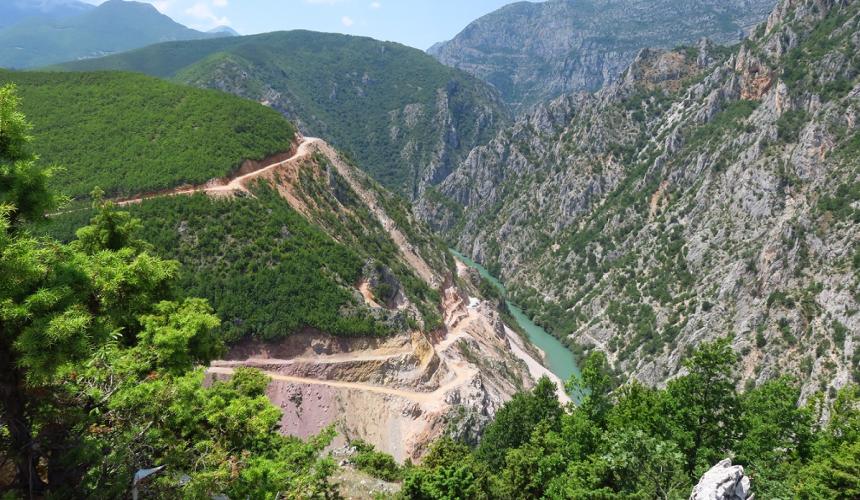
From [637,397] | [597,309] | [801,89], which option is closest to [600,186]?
[597,309]

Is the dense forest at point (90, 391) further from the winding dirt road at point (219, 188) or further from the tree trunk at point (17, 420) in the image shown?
the winding dirt road at point (219, 188)

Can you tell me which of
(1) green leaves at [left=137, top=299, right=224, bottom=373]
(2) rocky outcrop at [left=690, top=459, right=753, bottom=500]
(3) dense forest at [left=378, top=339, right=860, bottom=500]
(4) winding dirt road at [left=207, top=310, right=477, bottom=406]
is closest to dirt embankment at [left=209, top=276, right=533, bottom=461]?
(4) winding dirt road at [left=207, top=310, right=477, bottom=406]

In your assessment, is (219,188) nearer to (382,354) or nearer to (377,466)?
(382,354)

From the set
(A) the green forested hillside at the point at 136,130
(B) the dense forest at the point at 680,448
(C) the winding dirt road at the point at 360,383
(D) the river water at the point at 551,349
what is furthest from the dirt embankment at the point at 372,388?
(D) the river water at the point at 551,349

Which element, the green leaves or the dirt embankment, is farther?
the dirt embankment

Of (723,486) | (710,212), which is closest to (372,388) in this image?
(723,486)

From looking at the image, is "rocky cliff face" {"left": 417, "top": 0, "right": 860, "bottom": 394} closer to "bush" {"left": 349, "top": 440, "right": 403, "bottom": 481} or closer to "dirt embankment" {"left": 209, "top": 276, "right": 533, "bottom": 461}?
"dirt embankment" {"left": 209, "top": 276, "right": 533, "bottom": 461}
